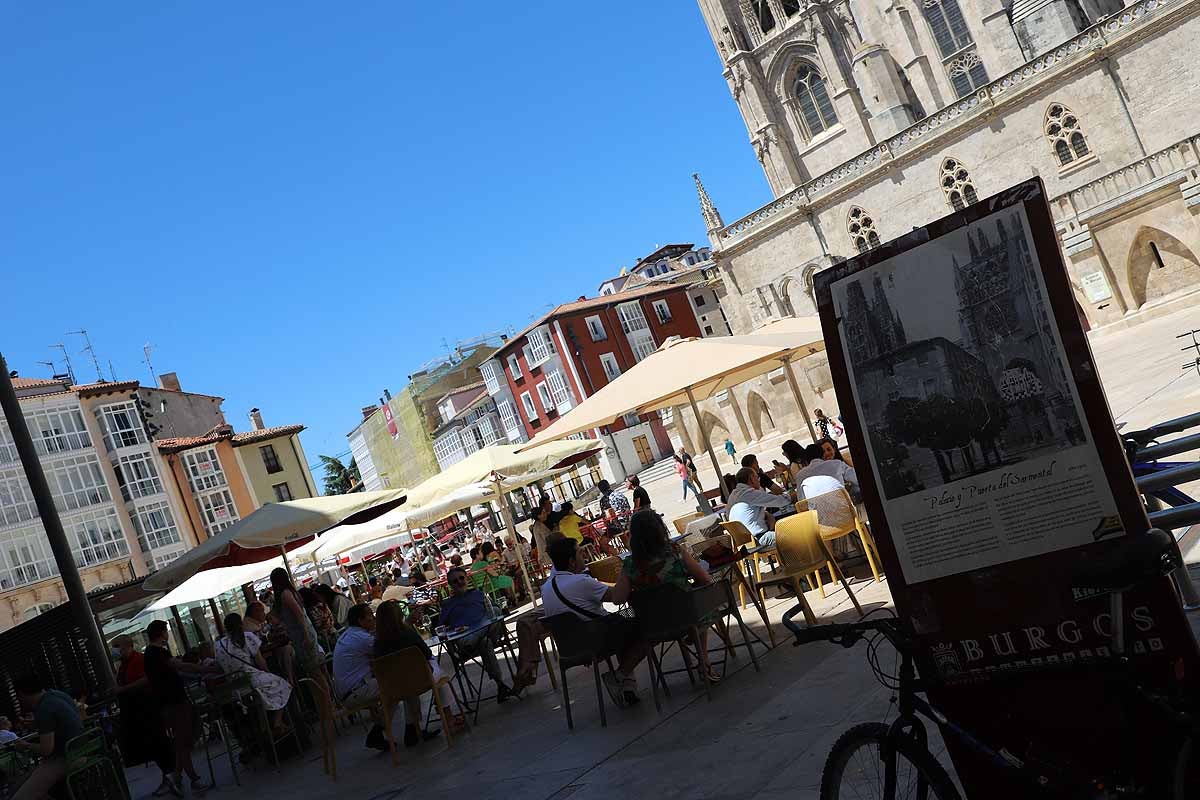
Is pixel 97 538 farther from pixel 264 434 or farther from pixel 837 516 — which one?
pixel 837 516

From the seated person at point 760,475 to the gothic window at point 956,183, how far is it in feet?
97.0

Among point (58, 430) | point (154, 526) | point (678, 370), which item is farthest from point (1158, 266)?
point (58, 430)

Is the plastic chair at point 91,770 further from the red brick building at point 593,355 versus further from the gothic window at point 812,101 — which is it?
the red brick building at point 593,355

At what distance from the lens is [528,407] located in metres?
67.9

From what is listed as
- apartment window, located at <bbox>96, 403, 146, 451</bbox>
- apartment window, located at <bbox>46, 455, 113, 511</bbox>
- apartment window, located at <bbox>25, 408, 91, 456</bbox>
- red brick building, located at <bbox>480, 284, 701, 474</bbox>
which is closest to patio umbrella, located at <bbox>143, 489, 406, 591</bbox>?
apartment window, located at <bbox>25, 408, 91, 456</bbox>

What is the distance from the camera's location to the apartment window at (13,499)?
157ft

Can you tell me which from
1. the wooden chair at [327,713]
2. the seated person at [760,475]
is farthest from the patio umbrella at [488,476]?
the wooden chair at [327,713]

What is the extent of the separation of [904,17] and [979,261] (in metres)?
42.3

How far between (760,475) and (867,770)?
8.59m

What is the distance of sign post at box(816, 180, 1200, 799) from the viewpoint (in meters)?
2.61

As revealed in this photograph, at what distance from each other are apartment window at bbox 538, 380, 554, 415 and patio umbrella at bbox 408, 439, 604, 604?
158ft

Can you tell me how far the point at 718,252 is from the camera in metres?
46.6

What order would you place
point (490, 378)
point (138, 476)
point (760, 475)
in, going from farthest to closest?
point (490, 378) → point (138, 476) → point (760, 475)

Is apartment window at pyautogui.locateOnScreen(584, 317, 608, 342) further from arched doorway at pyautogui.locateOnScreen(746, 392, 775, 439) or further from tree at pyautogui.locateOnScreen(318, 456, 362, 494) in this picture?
tree at pyautogui.locateOnScreen(318, 456, 362, 494)
